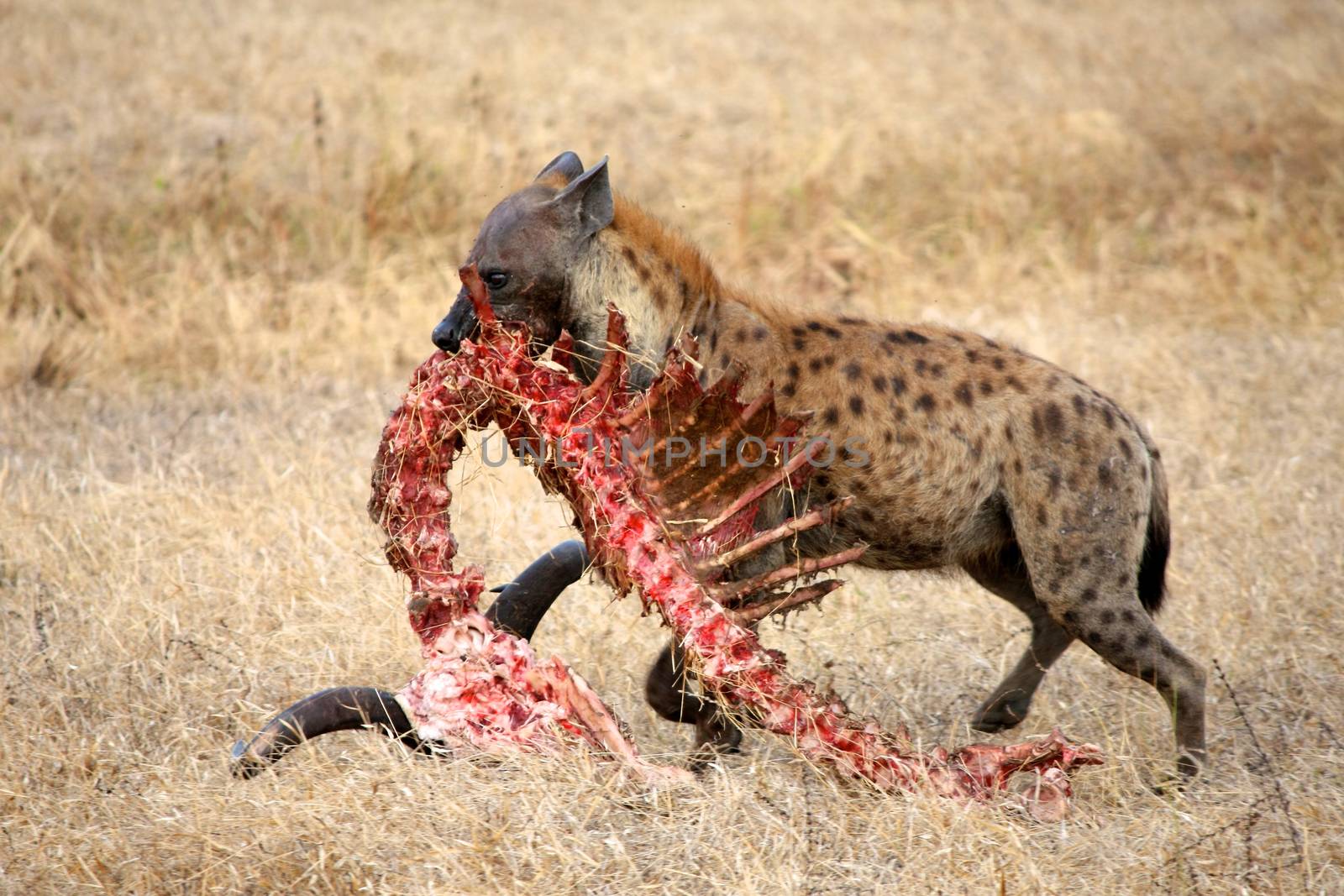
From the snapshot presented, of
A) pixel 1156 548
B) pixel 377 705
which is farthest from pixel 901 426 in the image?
pixel 377 705

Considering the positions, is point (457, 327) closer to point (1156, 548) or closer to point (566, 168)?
point (566, 168)

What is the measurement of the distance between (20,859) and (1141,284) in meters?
7.21

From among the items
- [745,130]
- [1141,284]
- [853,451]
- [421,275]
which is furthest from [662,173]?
[853,451]

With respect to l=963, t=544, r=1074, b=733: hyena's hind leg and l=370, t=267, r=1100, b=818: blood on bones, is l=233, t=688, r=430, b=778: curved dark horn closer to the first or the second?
l=370, t=267, r=1100, b=818: blood on bones

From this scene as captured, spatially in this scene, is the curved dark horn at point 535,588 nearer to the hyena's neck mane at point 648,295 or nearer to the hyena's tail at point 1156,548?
the hyena's neck mane at point 648,295

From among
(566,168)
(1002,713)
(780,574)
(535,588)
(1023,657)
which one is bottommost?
(1002,713)

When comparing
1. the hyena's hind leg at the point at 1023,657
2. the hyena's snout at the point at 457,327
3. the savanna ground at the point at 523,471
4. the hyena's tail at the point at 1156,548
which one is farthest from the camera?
the hyena's hind leg at the point at 1023,657

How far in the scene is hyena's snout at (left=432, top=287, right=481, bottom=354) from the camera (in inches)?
145

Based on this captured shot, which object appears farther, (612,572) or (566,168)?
(566,168)

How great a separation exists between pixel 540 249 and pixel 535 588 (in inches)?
36.5

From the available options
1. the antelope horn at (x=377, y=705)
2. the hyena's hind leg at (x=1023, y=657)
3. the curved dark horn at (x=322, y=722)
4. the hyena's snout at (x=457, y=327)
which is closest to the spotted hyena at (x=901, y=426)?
Answer: the hyena's snout at (x=457, y=327)

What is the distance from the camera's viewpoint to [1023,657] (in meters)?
4.49

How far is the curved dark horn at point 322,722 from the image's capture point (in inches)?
134

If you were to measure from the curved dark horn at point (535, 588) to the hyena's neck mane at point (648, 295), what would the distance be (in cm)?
53
